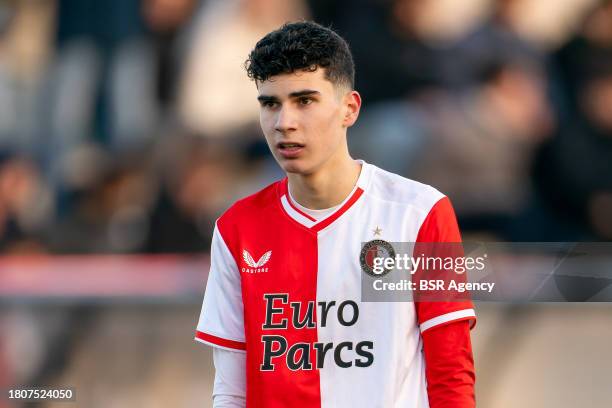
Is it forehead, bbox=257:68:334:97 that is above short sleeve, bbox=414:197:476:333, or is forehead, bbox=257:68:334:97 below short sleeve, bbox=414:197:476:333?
above

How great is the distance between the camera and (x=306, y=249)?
9.57 feet

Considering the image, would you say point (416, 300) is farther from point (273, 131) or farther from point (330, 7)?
point (330, 7)

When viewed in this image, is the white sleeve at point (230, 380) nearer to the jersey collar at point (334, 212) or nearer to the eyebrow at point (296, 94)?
the jersey collar at point (334, 212)

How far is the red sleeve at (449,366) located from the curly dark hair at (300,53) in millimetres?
694

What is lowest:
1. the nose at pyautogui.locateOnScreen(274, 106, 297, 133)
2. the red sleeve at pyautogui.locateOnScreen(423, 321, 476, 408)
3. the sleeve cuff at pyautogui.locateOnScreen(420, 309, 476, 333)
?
the red sleeve at pyautogui.locateOnScreen(423, 321, 476, 408)

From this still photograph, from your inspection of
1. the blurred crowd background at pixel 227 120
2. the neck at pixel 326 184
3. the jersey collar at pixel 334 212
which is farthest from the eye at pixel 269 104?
the blurred crowd background at pixel 227 120

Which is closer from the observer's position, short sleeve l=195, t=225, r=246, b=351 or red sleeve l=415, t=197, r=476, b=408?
red sleeve l=415, t=197, r=476, b=408

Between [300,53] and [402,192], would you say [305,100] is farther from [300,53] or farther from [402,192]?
[402,192]

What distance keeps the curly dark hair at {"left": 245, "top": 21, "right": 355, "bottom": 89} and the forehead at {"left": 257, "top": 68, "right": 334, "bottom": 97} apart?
0.5 inches

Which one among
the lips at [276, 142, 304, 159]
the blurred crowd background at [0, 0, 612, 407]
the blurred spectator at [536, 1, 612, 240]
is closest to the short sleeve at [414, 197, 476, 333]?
the lips at [276, 142, 304, 159]

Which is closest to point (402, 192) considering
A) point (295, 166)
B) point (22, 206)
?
point (295, 166)

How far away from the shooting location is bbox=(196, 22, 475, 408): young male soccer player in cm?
273

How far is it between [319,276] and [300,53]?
573 mm

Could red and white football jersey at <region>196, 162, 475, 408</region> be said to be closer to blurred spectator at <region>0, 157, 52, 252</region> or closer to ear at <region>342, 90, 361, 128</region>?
ear at <region>342, 90, 361, 128</region>
